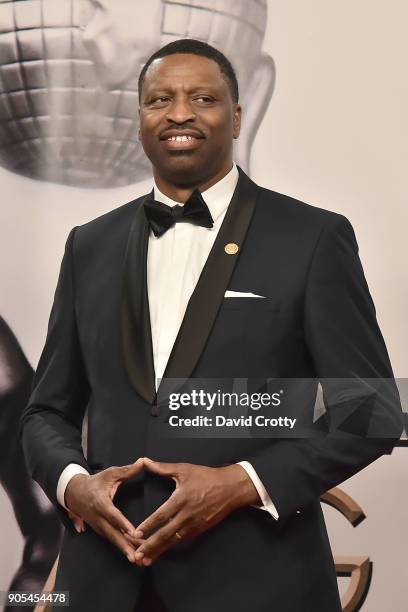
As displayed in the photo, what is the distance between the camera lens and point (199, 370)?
1.67 meters

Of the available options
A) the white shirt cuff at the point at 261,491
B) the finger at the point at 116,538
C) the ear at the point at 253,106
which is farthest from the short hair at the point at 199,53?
the finger at the point at 116,538

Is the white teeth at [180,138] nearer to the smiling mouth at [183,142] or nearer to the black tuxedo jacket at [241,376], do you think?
the smiling mouth at [183,142]

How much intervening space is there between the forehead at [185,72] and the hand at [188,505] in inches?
27.3

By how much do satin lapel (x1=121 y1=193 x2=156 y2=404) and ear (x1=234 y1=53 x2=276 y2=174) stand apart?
0.74 meters

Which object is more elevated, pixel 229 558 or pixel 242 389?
pixel 242 389

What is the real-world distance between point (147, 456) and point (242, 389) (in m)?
Result: 0.19

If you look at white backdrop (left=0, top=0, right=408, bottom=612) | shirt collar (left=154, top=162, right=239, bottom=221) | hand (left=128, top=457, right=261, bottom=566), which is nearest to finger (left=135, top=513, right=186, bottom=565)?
hand (left=128, top=457, right=261, bottom=566)

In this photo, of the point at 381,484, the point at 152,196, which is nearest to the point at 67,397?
the point at 152,196

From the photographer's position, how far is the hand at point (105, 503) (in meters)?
1.58

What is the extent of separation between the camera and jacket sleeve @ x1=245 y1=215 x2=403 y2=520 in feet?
5.30

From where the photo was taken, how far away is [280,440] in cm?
168

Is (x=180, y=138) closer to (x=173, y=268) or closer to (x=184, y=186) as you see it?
(x=184, y=186)

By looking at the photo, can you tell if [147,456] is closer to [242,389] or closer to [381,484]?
[242,389]

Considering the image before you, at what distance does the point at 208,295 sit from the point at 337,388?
0.26 meters
